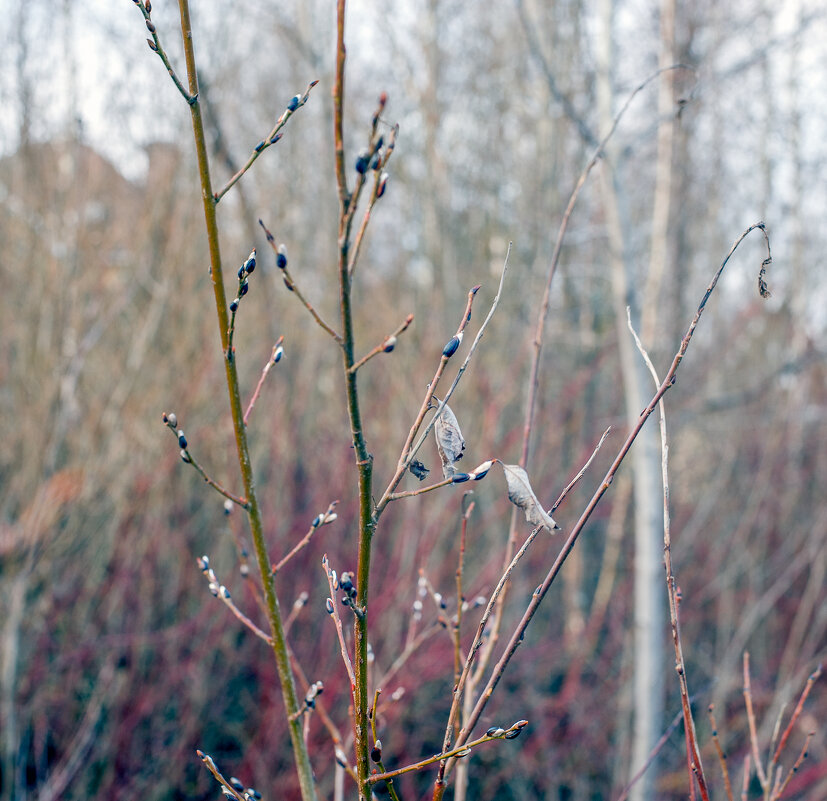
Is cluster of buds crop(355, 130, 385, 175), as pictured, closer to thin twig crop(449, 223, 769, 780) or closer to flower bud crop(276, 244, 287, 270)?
flower bud crop(276, 244, 287, 270)

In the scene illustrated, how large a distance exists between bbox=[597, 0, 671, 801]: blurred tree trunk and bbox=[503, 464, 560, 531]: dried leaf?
97.0 inches

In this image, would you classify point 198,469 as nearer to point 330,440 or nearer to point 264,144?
point 264,144

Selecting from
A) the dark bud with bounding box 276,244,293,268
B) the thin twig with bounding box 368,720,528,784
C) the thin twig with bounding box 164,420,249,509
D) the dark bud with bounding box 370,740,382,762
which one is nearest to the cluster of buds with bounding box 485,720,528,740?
the thin twig with bounding box 368,720,528,784

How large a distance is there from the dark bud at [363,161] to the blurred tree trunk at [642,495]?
8.92 ft

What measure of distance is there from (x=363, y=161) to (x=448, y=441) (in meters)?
0.33

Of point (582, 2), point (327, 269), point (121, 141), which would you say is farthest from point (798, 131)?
point (121, 141)

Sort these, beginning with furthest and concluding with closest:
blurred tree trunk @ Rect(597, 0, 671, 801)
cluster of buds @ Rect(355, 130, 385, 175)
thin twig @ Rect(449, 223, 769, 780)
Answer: blurred tree trunk @ Rect(597, 0, 671, 801) → thin twig @ Rect(449, 223, 769, 780) → cluster of buds @ Rect(355, 130, 385, 175)

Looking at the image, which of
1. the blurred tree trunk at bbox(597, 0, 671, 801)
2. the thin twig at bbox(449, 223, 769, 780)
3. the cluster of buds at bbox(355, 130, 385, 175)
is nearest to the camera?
the cluster of buds at bbox(355, 130, 385, 175)

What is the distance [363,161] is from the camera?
64 centimetres

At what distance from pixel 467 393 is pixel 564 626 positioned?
7.25 feet

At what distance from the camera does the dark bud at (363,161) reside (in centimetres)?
64

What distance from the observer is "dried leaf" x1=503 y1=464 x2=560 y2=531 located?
0.78 meters

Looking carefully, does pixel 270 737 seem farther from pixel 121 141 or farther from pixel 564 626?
pixel 121 141

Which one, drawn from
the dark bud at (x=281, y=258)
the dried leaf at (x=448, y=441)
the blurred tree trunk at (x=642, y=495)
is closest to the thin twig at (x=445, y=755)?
the dried leaf at (x=448, y=441)
